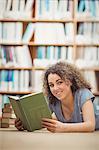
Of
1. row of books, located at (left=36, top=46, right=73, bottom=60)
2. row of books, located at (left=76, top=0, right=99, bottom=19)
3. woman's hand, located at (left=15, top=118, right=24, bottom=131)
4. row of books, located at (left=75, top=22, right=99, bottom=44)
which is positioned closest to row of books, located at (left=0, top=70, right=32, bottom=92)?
row of books, located at (left=36, top=46, right=73, bottom=60)

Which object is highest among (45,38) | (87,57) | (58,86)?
(45,38)

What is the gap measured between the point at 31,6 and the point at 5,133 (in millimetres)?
2582

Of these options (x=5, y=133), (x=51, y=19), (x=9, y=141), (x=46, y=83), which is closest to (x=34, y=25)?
(x=51, y=19)

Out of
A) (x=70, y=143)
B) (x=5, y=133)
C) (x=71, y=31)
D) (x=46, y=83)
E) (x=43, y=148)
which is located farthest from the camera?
(x=71, y=31)

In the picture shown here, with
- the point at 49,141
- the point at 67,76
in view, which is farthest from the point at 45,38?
the point at 49,141

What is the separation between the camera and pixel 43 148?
147 centimetres

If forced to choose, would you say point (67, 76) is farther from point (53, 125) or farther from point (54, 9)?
point (54, 9)

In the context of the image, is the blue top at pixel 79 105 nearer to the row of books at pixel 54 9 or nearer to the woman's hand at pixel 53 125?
the woman's hand at pixel 53 125

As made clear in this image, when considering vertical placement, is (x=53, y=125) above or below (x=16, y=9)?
below

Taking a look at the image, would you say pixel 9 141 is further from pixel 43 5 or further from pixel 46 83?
pixel 43 5

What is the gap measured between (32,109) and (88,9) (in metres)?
2.43

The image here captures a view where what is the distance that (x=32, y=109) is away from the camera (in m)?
1.97

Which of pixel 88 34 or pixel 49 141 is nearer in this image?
pixel 49 141

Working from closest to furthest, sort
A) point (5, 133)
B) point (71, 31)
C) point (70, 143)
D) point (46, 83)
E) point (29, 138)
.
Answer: point (70, 143), point (29, 138), point (5, 133), point (46, 83), point (71, 31)
